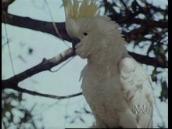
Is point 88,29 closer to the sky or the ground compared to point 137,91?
closer to the sky

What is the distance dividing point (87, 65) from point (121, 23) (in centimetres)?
38

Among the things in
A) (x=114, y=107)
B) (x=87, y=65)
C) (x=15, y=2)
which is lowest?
(x=114, y=107)

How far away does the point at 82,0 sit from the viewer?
142 cm

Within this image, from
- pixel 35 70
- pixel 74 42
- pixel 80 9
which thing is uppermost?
pixel 80 9

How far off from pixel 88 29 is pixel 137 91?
274 millimetres

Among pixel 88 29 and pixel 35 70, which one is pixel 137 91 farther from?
pixel 35 70

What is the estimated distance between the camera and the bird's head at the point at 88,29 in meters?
1.35

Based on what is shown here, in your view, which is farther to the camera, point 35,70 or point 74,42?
point 35,70

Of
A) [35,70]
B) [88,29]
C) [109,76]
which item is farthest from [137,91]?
[35,70]

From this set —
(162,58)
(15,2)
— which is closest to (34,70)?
(15,2)

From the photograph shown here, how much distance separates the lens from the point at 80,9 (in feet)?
4.58

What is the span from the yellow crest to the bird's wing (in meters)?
0.21

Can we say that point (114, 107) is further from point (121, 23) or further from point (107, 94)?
point (121, 23)

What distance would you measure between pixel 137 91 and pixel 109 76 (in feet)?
0.36
